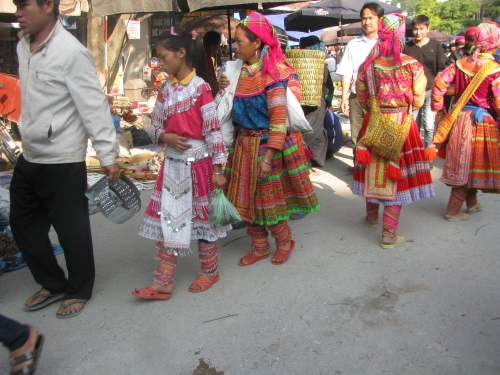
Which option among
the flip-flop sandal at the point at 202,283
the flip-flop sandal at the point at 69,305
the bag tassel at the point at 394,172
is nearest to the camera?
the flip-flop sandal at the point at 69,305

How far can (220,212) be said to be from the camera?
3344 mm

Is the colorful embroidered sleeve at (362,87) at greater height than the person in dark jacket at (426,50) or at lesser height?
lesser

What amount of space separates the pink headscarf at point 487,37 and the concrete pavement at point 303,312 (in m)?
1.56

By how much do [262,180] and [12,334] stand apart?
1941mm

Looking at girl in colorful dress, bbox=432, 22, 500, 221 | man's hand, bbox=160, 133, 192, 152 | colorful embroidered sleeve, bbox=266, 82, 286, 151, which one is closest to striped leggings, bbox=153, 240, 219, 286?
man's hand, bbox=160, 133, 192, 152

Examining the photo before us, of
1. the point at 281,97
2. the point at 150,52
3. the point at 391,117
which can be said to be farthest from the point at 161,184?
the point at 150,52

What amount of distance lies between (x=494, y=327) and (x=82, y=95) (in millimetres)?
2694

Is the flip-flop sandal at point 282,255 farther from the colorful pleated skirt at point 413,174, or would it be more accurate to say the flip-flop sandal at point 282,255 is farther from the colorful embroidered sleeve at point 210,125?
the colorful embroidered sleeve at point 210,125

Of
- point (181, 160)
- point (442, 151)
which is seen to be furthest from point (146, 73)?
point (181, 160)

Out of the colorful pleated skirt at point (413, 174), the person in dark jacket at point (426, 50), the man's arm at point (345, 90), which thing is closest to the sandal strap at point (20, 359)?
the colorful pleated skirt at point (413, 174)

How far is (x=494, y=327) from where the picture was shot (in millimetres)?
3016

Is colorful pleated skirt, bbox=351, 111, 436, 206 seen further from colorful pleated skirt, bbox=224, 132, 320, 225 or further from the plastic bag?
the plastic bag

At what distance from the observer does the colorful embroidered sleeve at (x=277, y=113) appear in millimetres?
3516

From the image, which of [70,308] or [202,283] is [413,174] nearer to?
[202,283]
